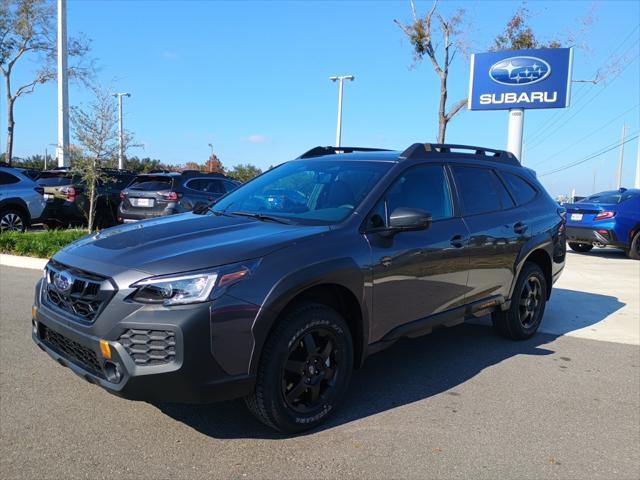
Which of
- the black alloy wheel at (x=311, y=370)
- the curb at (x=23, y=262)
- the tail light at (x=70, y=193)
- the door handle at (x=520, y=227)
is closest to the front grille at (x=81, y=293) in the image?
the black alloy wheel at (x=311, y=370)

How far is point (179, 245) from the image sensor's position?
3211mm

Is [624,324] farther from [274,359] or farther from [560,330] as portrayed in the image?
[274,359]

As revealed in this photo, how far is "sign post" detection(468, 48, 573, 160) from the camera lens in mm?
13805

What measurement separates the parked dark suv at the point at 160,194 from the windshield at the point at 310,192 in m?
6.77

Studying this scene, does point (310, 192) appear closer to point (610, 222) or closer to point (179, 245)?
point (179, 245)

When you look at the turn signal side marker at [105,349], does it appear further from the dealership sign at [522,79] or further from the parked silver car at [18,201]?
the dealership sign at [522,79]

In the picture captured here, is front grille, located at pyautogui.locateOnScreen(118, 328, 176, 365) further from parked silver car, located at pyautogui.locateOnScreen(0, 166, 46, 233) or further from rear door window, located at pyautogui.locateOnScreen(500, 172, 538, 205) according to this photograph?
parked silver car, located at pyautogui.locateOnScreen(0, 166, 46, 233)

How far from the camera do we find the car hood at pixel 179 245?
299 centimetres

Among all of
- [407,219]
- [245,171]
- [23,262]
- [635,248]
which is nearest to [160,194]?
[23,262]

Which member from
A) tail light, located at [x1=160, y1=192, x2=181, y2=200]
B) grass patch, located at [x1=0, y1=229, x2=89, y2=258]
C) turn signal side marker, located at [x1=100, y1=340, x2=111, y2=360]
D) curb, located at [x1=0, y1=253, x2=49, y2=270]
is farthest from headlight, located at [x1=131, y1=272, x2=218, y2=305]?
tail light, located at [x1=160, y1=192, x2=181, y2=200]

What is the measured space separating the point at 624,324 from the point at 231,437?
5203 millimetres

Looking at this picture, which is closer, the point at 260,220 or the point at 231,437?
the point at 231,437

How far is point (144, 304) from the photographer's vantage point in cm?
287

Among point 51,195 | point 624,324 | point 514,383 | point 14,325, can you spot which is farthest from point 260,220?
point 51,195
